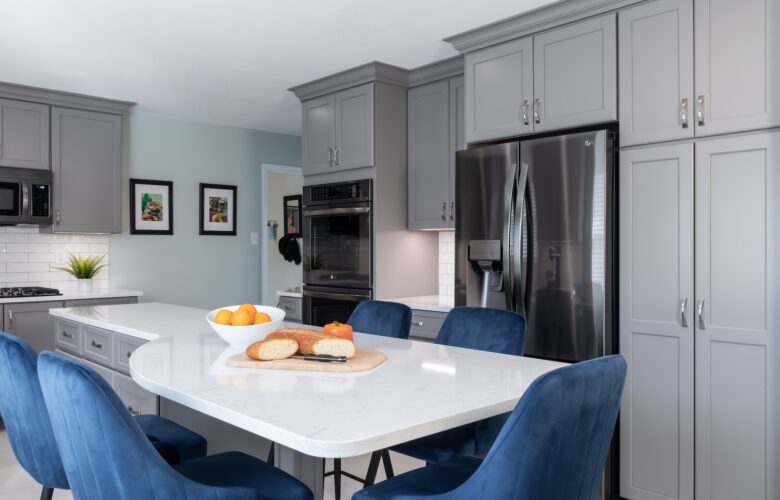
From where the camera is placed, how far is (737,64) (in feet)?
8.02

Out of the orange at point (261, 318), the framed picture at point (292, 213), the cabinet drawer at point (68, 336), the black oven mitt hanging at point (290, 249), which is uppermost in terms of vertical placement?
the framed picture at point (292, 213)

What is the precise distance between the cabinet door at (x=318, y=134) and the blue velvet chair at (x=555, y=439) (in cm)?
340

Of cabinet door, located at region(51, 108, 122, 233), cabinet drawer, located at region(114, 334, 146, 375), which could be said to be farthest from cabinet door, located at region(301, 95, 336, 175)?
cabinet drawer, located at region(114, 334, 146, 375)

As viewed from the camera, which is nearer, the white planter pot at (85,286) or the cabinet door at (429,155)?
the cabinet door at (429,155)

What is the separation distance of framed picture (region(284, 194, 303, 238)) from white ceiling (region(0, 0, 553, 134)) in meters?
2.33

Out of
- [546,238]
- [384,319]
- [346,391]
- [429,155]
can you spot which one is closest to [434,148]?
[429,155]

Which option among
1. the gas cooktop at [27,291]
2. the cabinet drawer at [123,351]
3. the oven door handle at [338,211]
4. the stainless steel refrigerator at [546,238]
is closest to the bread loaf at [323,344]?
the cabinet drawer at [123,351]

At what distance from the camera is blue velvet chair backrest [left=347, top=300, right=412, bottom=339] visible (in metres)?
2.56

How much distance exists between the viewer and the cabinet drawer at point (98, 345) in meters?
2.91

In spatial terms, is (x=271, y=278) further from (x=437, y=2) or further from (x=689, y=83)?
(x=689, y=83)

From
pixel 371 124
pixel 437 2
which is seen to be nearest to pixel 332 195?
pixel 371 124

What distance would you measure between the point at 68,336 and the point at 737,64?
3.58m

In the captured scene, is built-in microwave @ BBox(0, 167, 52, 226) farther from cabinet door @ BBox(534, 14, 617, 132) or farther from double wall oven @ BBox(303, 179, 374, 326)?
cabinet door @ BBox(534, 14, 617, 132)

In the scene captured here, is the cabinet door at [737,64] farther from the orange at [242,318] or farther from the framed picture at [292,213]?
the framed picture at [292,213]
